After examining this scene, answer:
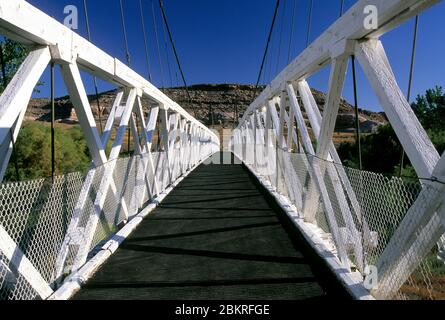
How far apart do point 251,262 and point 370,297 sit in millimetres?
1220

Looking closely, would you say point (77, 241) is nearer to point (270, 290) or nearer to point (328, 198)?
Answer: point (270, 290)

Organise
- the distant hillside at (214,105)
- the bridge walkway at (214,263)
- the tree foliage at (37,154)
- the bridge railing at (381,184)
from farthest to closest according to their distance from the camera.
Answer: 1. the distant hillside at (214,105)
2. the tree foliage at (37,154)
3. the bridge walkway at (214,263)
4. the bridge railing at (381,184)

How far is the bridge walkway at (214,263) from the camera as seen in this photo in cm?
284

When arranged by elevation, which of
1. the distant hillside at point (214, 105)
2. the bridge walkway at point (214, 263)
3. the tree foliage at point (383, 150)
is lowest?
the bridge walkway at point (214, 263)

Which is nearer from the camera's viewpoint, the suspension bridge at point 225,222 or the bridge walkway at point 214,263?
the suspension bridge at point 225,222

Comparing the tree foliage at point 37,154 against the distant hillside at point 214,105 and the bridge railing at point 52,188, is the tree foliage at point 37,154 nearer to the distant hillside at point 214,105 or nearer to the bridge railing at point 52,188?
the bridge railing at point 52,188

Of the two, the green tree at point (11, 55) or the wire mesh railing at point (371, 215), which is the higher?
the green tree at point (11, 55)

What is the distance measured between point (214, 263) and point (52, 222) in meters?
1.40

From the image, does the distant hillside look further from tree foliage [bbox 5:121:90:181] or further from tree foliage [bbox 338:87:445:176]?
tree foliage [bbox 5:121:90:181]

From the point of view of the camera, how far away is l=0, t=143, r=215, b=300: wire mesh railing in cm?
233

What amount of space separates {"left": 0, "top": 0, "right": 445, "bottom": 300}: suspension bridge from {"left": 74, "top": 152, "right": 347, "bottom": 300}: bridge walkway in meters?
0.02

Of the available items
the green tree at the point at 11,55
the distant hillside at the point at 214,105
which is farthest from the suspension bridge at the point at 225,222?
the distant hillside at the point at 214,105

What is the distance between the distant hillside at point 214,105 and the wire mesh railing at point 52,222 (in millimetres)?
A: 55717
